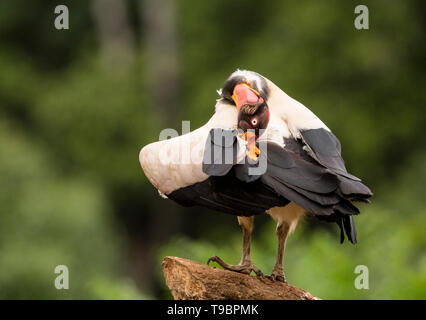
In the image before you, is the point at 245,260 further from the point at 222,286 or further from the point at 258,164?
the point at 258,164

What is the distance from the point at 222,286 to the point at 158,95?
747 inches

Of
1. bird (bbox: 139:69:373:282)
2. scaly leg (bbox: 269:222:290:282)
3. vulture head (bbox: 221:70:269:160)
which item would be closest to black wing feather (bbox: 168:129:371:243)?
bird (bbox: 139:69:373:282)

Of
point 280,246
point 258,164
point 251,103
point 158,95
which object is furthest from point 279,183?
point 158,95

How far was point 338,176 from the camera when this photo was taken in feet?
18.3

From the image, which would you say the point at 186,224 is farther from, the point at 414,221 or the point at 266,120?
the point at 266,120

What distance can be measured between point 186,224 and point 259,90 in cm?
1751

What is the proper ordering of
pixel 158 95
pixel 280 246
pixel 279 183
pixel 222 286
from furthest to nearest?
pixel 158 95 → pixel 280 246 → pixel 222 286 → pixel 279 183

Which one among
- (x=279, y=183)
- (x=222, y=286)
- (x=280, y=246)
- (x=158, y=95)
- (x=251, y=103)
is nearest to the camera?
(x=279, y=183)

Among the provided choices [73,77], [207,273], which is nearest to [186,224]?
[73,77]

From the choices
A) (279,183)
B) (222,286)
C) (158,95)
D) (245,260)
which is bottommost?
(222,286)

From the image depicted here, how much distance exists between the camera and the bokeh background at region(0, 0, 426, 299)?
18969 mm

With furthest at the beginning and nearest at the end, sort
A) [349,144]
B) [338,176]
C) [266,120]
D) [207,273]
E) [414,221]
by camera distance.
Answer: [349,144]
[414,221]
[207,273]
[266,120]
[338,176]

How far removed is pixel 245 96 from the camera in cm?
601

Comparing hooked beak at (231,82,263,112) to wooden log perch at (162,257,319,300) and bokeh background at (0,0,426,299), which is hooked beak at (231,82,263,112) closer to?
wooden log perch at (162,257,319,300)
